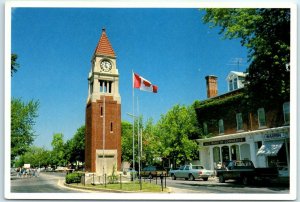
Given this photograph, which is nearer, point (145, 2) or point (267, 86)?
point (145, 2)

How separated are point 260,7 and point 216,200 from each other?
6.32 m

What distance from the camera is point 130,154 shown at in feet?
142

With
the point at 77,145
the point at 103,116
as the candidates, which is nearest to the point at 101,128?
the point at 103,116

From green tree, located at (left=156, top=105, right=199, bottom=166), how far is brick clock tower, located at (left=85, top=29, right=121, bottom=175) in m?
8.84

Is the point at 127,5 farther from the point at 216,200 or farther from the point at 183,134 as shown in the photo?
the point at 183,134

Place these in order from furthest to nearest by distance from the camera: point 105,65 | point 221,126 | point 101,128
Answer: point 221,126 < point 101,128 < point 105,65

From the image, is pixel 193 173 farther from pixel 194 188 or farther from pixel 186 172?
pixel 194 188

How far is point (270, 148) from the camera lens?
64.8ft

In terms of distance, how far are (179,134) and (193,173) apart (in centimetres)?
734

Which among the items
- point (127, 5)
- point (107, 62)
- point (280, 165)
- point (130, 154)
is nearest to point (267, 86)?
point (280, 165)

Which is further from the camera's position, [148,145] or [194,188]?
[148,145]

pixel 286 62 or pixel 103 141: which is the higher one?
pixel 286 62

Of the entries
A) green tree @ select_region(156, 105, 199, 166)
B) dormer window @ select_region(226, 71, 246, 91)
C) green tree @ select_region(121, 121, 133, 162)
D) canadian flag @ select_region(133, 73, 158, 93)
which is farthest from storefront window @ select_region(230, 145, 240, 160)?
green tree @ select_region(121, 121, 133, 162)

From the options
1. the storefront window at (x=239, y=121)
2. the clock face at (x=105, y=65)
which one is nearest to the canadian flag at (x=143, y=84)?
the clock face at (x=105, y=65)
